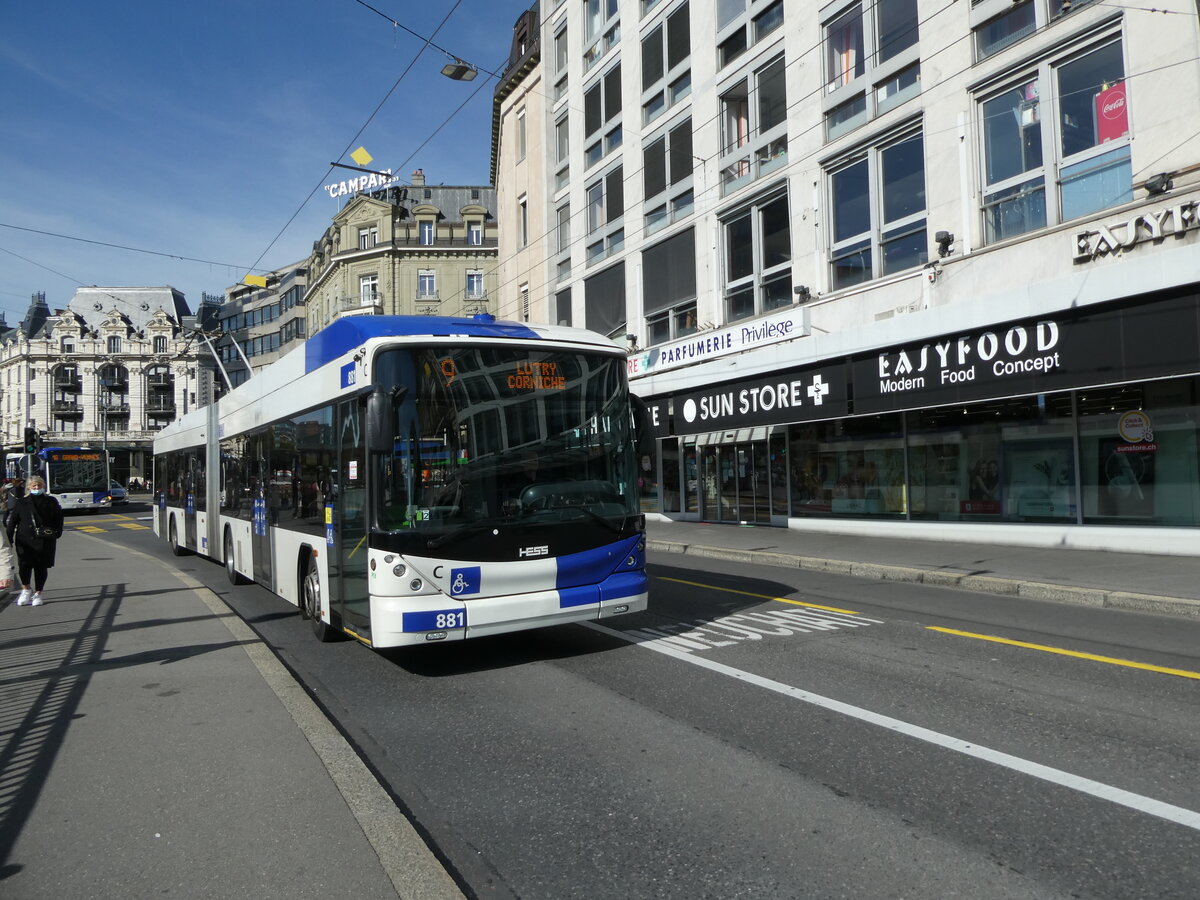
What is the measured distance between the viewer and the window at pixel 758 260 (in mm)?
19750

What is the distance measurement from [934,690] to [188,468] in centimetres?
1397

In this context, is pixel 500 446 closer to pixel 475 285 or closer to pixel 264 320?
pixel 475 285

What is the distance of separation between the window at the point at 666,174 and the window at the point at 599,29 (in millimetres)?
4759

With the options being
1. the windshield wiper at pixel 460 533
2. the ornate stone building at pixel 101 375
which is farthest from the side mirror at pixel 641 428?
the ornate stone building at pixel 101 375

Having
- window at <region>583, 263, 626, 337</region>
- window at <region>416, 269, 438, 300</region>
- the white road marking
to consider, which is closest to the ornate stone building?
window at <region>416, 269, 438, 300</region>

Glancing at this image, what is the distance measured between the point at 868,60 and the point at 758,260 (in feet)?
16.1

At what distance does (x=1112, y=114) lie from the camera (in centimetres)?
1303

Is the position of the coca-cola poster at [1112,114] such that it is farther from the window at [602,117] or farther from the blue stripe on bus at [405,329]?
the window at [602,117]

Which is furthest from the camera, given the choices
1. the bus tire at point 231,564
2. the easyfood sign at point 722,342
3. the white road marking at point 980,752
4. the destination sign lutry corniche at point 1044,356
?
the easyfood sign at point 722,342

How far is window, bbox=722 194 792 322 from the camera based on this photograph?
64.8 ft

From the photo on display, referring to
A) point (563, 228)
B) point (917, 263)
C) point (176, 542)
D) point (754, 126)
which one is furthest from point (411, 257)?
point (917, 263)

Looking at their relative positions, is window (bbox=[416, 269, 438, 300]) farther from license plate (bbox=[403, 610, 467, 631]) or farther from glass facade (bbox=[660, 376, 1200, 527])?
license plate (bbox=[403, 610, 467, 631])

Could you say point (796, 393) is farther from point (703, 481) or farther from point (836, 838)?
point (836, 838)

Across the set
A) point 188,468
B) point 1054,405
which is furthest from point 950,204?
point 188,468
